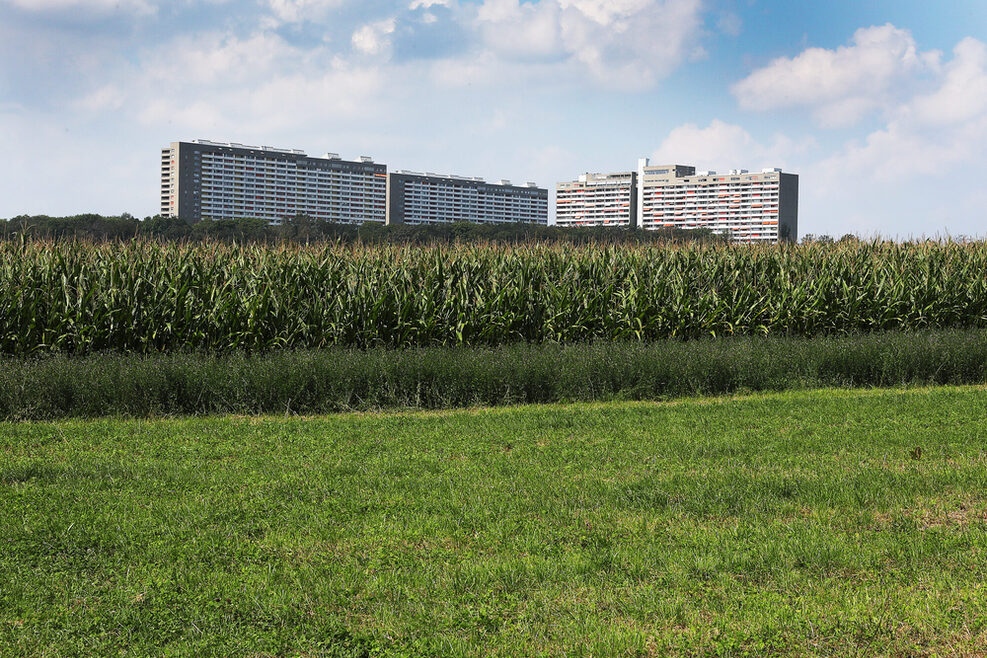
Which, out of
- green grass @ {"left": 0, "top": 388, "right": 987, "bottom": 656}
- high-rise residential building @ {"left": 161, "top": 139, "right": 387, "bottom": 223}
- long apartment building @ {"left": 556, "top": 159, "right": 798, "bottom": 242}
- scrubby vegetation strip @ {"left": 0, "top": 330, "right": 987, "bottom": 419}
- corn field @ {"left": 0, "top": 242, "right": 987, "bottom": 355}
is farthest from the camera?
long apartment building @ {"left": 556, "top": 159, "right": 798, "bottom": 242}

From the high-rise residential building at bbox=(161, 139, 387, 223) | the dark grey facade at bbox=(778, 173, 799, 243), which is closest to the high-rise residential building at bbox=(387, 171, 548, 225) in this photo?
the high-rise residential building at bbox=(161, 139, 387, 223)

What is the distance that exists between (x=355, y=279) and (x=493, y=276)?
230 centimetres

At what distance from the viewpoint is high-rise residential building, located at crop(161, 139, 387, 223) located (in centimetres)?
4634

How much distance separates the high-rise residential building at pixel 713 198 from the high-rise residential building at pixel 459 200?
11249 millimetres

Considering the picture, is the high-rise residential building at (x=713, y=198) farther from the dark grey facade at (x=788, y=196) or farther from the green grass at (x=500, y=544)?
the green grass at (x=500, y=544)

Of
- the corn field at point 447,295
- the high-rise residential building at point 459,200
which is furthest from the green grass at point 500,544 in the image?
the high-rise residential building at point 459,200

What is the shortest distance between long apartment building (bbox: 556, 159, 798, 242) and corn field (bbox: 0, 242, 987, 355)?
54.2 m

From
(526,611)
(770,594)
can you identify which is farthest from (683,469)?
(526,611)

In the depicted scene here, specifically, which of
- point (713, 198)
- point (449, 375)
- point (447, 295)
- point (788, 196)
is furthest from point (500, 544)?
point (713, 198)

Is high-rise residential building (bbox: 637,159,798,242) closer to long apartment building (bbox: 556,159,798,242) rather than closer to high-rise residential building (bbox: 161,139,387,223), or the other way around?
long apartment building (bbox: 556,159,798,242)

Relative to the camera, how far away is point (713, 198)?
82.4 meters

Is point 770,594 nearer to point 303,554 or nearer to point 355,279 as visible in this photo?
point 303,554

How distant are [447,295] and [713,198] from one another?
240ft

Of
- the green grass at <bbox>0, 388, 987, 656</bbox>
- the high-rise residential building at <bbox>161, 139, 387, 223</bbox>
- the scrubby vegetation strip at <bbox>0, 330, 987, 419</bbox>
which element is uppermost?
the high-rise residential building at <bbox>161, 139, 387, 223</bbox>
